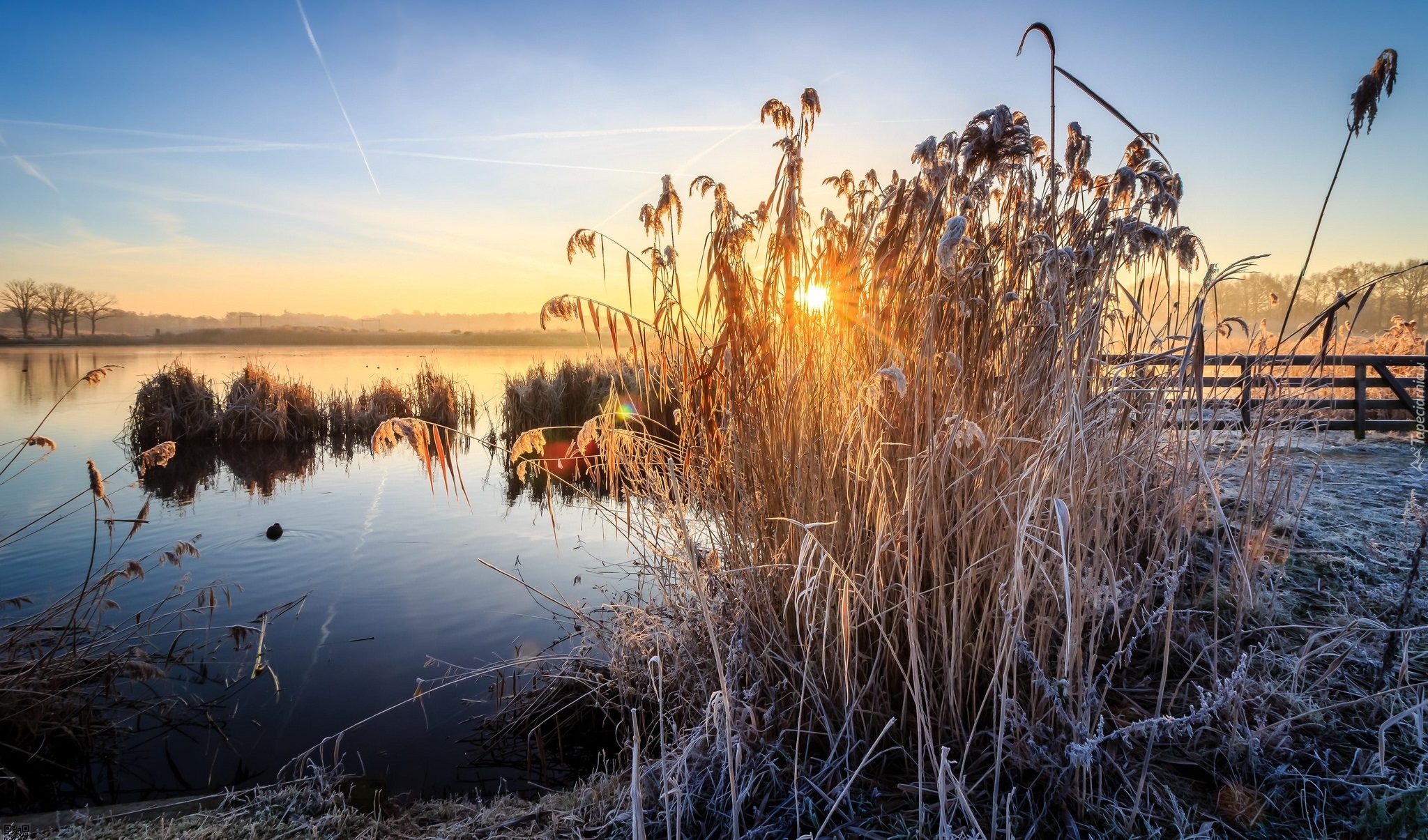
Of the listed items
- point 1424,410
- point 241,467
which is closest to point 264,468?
point 241,467

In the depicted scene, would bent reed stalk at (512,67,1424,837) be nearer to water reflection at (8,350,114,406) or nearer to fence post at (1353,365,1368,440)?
fence post at (1353,365,1368,440)

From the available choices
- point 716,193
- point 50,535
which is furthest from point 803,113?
point 50,535

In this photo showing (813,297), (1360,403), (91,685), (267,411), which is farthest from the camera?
(267,411)

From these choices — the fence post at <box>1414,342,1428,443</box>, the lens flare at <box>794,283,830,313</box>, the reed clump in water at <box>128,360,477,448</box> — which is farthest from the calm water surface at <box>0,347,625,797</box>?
the fence post at <box>1414,342,1428,443</box>

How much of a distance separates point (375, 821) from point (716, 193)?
2.18m

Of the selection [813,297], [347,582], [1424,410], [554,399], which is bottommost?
[347,582]

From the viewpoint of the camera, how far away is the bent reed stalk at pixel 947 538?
62.9 inches

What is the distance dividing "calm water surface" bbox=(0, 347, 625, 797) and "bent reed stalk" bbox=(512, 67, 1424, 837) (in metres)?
1.41

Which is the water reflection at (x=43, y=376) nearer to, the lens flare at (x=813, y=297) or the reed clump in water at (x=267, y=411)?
the reed clump in water at (x=267, y=411)

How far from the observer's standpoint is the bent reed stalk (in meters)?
1.60

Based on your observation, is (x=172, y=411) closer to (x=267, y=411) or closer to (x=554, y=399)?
(x=267, y=411)

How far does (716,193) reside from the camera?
2332mm

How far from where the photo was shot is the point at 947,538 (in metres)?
1.73

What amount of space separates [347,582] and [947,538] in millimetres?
4551
